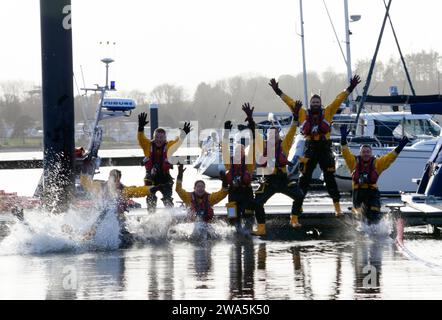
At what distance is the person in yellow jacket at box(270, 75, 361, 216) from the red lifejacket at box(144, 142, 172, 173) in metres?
2.00

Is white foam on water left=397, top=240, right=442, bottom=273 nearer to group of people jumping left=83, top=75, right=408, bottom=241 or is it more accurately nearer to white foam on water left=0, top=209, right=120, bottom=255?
group of people jumping left=83, top=75, right=408, bottom=241

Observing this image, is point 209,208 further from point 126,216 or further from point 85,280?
point 85,280

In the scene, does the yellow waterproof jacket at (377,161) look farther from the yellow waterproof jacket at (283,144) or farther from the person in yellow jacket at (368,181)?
the yellow waterproof jacket at (283,144)

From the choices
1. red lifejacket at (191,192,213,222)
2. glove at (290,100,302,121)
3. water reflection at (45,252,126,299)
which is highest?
glove at (290,100,302,121)

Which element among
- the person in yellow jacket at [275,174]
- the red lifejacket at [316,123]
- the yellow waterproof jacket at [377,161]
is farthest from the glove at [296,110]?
the yellow waterproof jacket at [377,161]

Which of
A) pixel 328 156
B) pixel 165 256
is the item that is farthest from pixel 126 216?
pixel 328 156

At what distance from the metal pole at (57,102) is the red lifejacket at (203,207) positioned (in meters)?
2.15

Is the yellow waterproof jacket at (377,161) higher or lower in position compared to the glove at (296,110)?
lower

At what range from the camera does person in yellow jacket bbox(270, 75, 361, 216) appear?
14672 mm

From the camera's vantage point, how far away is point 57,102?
14.9 m

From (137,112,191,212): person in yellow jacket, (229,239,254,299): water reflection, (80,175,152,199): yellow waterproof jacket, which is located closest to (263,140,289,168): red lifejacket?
(229,239,254,299): water reflection

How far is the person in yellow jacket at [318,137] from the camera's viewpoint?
1467 centimetres

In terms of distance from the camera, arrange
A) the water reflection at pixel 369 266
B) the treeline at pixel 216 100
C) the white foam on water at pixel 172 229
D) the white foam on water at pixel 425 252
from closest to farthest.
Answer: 1. the water reflection at pixel 369 266
2. the white foam on water at pixel 425 252
3. the white foam on water at pixel 172 229
4. the treeline at pixel 216 100

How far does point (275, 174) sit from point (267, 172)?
0.48 feet
